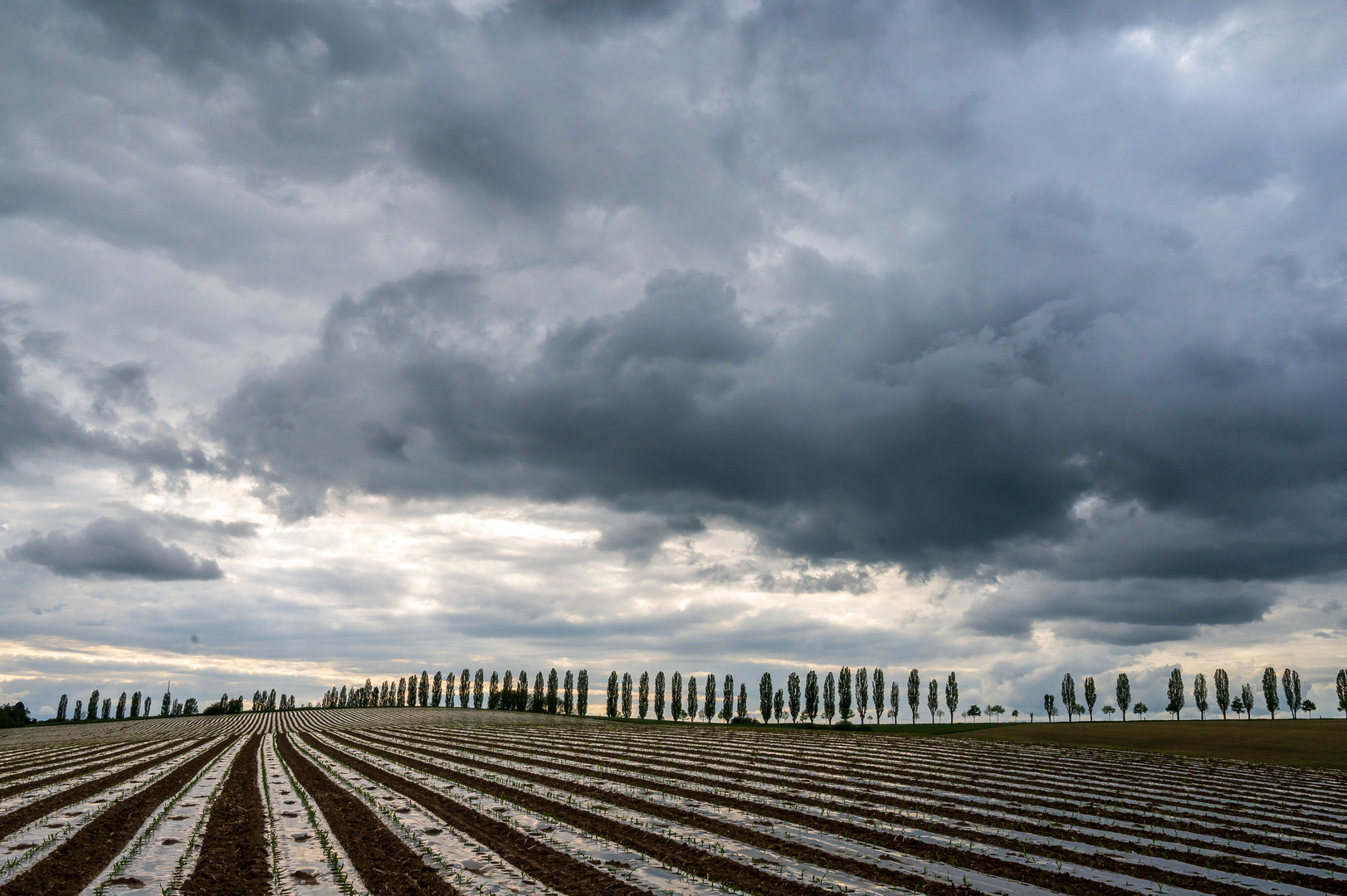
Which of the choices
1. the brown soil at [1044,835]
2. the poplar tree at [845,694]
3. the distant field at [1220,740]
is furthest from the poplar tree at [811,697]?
the brown soil at [1044,835]

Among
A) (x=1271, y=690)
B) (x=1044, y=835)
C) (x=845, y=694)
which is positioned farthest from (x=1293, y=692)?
(x=1044, y=835)

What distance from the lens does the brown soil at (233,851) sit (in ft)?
53.5

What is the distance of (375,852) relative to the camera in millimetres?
19516

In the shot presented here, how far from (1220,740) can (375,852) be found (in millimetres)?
107385

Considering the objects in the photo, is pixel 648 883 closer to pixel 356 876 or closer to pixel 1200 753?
pixel 356 876

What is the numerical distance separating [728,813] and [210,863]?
16463mm

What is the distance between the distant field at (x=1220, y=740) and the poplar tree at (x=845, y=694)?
224 feet

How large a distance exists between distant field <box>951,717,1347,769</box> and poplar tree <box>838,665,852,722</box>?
6825 cm

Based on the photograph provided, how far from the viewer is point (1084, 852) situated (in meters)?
21.1

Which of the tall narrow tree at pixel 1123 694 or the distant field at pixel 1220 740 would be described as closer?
the distant field at pixel 1220 740

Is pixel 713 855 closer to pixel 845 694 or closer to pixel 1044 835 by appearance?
pixel 1044 835

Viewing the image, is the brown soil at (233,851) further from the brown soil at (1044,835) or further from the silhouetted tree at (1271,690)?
the silhouetted tree at (1271,690)

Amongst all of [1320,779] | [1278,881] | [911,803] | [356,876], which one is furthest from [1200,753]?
[356,876]

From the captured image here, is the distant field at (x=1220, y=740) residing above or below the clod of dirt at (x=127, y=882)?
below
